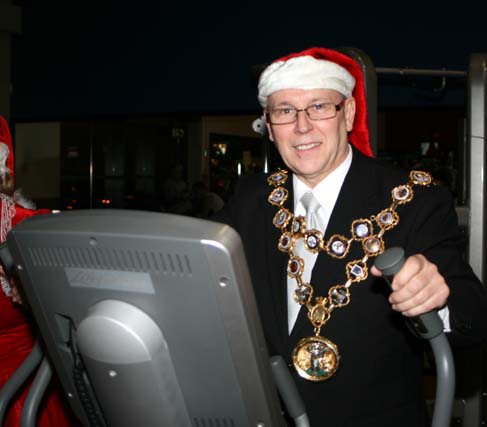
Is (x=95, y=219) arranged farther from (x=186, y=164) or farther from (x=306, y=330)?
(x=186, y=164)

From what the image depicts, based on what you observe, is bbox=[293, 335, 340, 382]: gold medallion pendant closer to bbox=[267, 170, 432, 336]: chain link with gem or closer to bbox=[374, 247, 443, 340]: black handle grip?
bbox=[267, 170, 432, 336]: chain link with gem

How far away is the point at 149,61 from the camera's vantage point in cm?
507

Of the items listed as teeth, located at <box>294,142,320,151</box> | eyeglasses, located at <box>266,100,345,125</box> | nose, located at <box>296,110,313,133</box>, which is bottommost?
teeth, located at <box>294,142,320,151</box>

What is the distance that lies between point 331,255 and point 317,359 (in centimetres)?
23

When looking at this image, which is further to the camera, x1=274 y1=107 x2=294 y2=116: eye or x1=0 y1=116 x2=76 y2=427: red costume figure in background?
x1=0 y1=116 x2=76 y2=427: red costume figure in background

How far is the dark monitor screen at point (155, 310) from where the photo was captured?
0.78m

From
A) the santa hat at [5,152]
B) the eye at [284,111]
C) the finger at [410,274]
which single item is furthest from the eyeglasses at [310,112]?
the santa hat at [5,152]

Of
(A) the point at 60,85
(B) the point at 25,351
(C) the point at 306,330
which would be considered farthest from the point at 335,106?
(A) the point at 60,85

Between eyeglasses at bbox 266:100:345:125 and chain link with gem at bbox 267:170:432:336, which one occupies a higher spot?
eyeglasses at bbox 266:100:345:125

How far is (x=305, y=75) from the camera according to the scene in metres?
1.50

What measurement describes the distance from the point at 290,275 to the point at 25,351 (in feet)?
3.69

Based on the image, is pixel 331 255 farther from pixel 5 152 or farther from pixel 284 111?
pixel 5 152

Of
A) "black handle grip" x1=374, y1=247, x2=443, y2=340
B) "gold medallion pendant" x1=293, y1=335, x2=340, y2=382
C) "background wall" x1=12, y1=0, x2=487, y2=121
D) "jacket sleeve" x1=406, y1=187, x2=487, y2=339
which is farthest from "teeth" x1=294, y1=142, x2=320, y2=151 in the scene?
"background wall" x1=12, y1=0, x2=487, y2=121

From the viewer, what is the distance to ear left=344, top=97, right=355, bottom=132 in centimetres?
159
